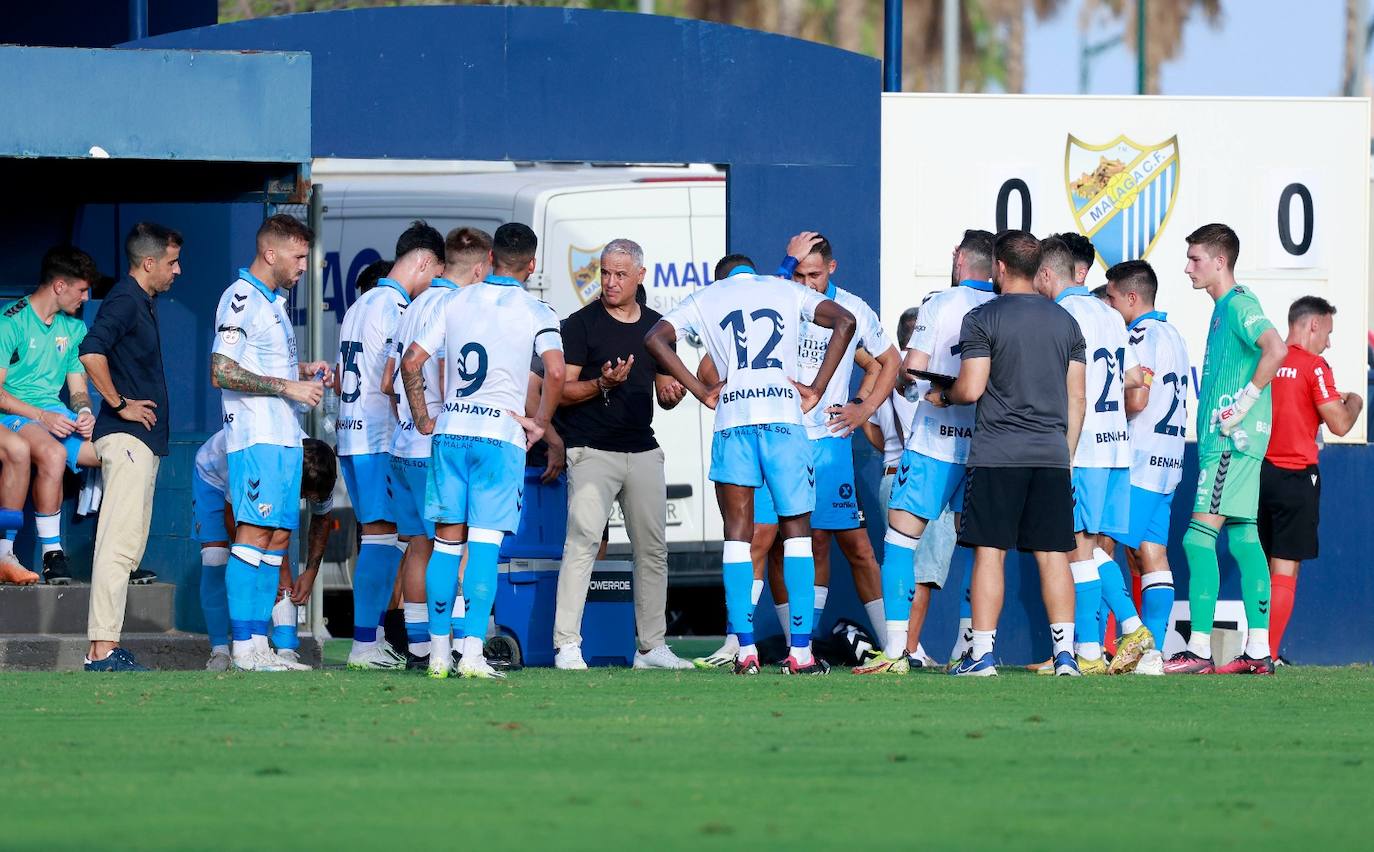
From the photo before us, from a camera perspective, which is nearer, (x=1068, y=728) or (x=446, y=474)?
(x=1068, y=728)

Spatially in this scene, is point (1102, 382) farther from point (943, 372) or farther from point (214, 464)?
point (214, 464)

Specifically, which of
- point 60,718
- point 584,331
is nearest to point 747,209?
point 584,331

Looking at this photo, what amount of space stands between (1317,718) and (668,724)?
268 centimetres

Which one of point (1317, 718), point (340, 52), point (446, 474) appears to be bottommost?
point (1317, 718)

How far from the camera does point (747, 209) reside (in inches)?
506

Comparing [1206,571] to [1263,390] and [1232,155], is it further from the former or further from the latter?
[1232,155]

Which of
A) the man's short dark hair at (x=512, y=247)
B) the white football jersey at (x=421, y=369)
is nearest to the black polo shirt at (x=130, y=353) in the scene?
the white football jersey at (x=421, y=369)

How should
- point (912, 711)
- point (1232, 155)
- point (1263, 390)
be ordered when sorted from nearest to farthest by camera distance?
point (912, 711)
point (1263, 390)
point (1232, 155)

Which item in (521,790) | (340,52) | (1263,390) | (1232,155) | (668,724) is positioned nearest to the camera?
(521,790)

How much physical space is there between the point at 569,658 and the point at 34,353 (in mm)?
3826

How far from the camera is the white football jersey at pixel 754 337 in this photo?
10070 mm

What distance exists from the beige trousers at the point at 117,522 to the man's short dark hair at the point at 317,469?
4.39ft

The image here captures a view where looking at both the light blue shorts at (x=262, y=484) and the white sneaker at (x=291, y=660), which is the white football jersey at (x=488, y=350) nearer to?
the light blue shorts at (x=262, y=484)

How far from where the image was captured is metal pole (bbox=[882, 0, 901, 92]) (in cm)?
1352
